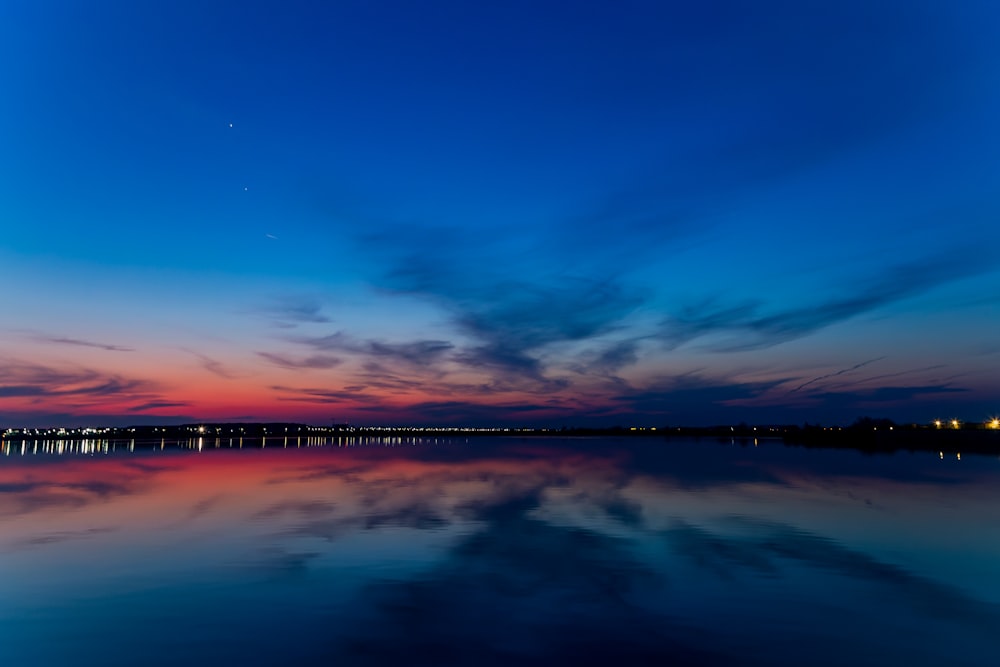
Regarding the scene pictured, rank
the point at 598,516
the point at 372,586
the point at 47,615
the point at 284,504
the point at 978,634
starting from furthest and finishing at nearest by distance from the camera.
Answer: the point at 284,504
the point at 598,516
the point at 372,586
the point at 47,615
the point at 978,634

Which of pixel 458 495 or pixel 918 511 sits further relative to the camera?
pixel 458 495

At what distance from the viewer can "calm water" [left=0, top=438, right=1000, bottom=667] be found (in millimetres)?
15227

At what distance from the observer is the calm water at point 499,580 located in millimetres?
15227

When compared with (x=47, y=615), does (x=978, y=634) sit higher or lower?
lower

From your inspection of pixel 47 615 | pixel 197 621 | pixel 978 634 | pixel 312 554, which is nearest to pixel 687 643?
pixel 978 634

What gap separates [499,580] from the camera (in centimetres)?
2120

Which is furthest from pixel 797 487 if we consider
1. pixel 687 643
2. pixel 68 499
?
pixel 68 499

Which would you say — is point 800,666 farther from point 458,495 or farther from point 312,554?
point 458,495

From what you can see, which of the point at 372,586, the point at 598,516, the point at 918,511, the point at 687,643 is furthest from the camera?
the point at 918,511

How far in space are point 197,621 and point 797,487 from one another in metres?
48.5

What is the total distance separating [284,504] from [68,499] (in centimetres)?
1655

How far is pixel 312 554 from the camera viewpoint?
2511cm

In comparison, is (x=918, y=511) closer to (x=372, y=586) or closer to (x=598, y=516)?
(x=598, y=516)

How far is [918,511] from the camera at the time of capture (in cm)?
3816
